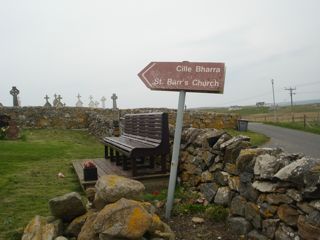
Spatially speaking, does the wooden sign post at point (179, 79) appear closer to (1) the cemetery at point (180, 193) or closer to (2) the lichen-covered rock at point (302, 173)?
(1) the cemetery at point (180, 193)

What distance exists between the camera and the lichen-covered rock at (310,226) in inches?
133

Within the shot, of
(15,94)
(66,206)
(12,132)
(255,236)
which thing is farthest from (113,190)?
(15,94)

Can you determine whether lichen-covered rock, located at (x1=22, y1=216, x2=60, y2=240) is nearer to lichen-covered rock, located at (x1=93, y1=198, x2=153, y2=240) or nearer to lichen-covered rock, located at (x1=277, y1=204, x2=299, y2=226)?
lichen-covered rock, located at (x1=93, y1=198, x2=153, y2=240)

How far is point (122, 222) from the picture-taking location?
3.66m

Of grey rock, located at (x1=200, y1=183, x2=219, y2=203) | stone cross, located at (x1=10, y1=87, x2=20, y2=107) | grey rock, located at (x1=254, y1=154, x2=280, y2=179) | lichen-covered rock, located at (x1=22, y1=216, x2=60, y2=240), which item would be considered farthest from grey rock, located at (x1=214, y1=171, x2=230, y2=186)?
stone cross, located at (x1=10, y1=87, x2=20, y2=107)

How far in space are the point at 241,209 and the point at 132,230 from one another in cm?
165

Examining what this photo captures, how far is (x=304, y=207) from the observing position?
11.7ft

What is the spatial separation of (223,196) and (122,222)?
6.46 ft

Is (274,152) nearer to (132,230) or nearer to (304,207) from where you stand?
(304,207)

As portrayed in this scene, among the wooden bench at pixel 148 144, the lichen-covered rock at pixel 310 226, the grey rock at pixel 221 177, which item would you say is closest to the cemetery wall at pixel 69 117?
the wooden bench at pixel 148 144

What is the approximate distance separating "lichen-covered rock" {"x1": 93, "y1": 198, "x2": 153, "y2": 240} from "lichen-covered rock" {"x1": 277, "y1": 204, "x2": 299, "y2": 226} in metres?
1.40

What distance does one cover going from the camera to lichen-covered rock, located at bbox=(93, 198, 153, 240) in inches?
142

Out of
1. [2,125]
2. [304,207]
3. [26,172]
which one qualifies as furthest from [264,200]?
[2,125]

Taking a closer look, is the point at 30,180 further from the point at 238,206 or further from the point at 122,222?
the point at 238,206
